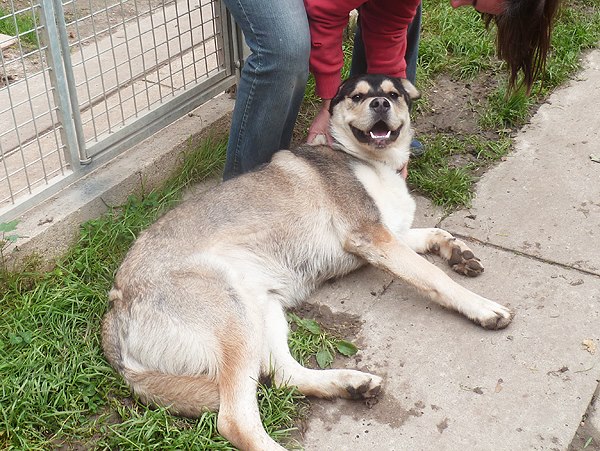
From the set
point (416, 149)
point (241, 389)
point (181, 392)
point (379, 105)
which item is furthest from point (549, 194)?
point (181, 392)

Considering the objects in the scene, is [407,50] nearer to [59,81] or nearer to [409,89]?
[409,89]

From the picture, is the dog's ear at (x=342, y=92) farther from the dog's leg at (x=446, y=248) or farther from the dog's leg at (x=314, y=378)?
the dog's leg at (x=314, y=378)

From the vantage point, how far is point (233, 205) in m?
3.42

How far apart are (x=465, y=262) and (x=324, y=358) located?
0.93m

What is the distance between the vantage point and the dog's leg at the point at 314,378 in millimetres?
2910

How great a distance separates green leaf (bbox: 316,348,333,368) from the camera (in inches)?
123

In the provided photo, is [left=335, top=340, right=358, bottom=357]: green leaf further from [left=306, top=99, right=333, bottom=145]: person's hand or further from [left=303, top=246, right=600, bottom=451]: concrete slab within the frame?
[left=306, top=99, right=333, bottom=145]: person's hand

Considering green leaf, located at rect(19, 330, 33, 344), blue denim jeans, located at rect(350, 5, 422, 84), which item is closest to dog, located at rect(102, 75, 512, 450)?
green leaf, located at rect(19, 330, 33, 344)

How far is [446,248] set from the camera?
12.3 feet

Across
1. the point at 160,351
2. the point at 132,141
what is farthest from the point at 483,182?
the point at 160,351

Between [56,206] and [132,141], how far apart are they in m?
0.62

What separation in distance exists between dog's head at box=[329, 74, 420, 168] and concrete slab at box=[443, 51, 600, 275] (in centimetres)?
59

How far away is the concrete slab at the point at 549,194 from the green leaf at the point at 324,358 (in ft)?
4.01

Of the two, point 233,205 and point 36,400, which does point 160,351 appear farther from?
point 233,205
